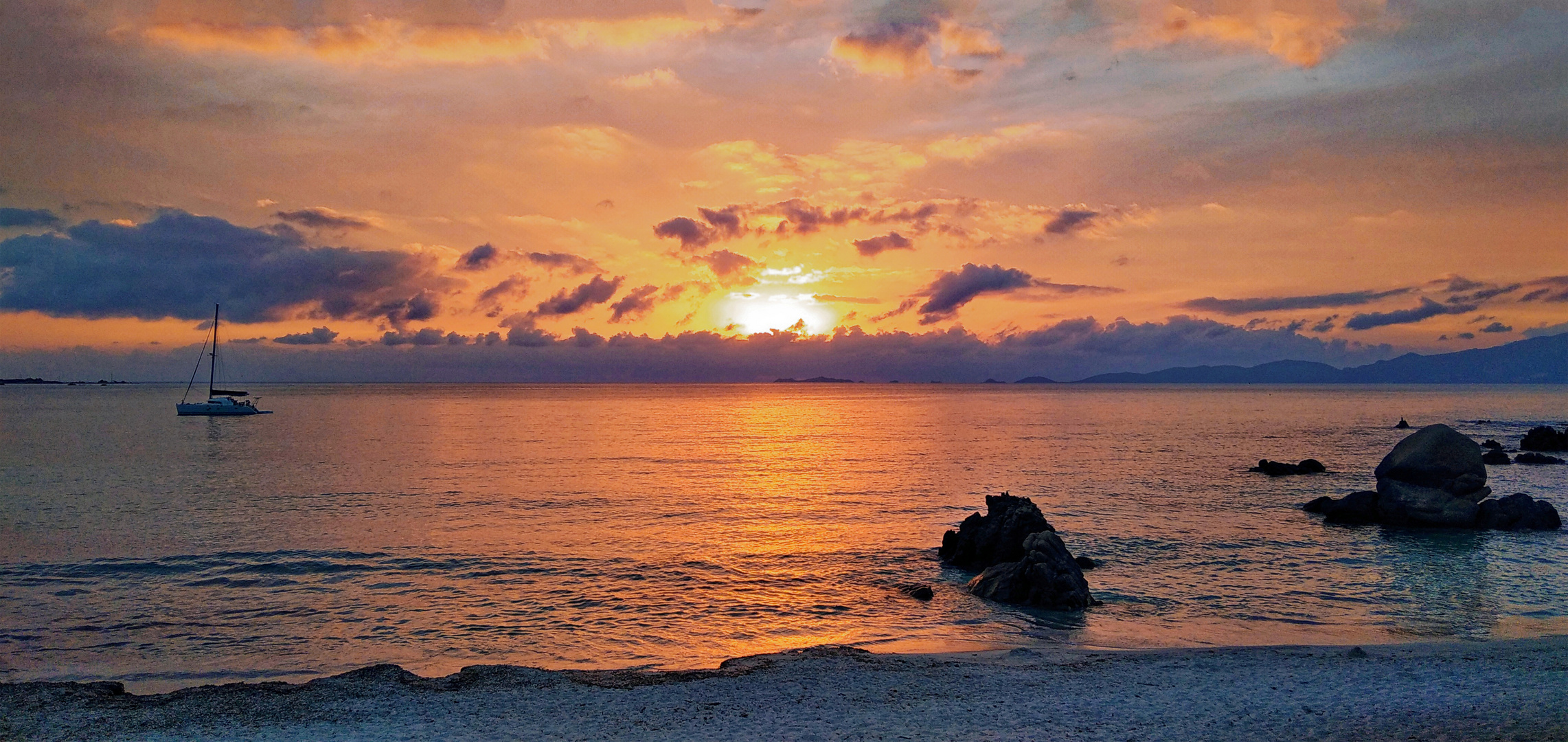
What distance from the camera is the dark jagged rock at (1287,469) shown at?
191ft

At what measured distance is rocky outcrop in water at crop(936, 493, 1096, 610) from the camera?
2311 cm

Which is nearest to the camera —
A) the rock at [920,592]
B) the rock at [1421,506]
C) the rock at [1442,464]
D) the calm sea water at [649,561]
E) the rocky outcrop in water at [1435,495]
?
the calm sea water at [649,561]

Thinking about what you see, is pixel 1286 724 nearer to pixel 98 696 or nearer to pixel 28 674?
pixel 98 696

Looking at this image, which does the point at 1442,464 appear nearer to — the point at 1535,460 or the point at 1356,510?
the point at 1356,510

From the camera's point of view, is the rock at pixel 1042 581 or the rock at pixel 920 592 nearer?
the rock at pixel 1042 581

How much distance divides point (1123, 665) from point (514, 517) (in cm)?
2980

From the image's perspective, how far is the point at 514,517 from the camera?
39.2 metres

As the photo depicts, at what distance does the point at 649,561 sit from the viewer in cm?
2978

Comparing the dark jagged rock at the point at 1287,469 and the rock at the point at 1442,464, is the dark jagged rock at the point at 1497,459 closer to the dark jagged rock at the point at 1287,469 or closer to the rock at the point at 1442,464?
the dark jagged rock at the point at 1287,469

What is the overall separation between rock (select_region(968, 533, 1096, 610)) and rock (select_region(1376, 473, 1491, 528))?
2276cm

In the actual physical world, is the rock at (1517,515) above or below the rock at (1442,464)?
below

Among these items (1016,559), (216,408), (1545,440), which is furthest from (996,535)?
(216,408)

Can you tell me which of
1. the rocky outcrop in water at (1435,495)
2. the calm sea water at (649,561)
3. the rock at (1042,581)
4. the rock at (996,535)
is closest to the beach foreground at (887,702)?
the calm sea water at (649,561)

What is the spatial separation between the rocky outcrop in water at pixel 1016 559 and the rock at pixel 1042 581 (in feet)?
0.06
